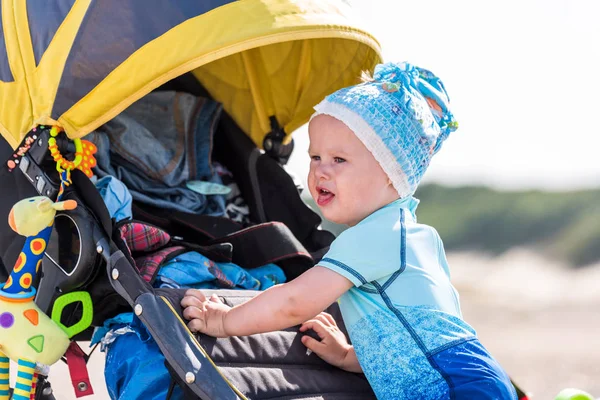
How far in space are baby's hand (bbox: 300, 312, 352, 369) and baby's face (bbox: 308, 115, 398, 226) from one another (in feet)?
1.11

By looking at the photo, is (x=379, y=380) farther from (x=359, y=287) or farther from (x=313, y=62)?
(x=313, y=62)

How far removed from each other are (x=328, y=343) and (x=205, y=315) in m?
0.39

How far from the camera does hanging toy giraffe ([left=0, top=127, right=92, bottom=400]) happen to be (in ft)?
6.12

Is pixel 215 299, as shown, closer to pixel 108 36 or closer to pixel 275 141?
pixel 108 36

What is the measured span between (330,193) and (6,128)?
0.94 meters

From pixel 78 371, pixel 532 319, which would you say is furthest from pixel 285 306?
pixel 532 319

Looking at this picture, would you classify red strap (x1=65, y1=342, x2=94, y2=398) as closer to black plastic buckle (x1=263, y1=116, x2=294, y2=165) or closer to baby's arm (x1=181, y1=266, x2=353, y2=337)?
baby's arm (x1=181, y1=266, x2=353, y2=337)

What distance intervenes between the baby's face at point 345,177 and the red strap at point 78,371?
76 centimetres

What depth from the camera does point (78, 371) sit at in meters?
1.98

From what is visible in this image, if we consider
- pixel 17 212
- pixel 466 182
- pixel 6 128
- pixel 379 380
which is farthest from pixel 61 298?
pixel 466 182

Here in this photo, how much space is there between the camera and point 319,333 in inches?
81.0

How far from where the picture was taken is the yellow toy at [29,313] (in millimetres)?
1865

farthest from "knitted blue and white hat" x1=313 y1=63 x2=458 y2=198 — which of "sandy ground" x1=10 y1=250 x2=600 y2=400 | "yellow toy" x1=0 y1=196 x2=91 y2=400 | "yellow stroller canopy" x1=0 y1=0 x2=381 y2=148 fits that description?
"sandy ground" x1=10 y1=250 x2=600 y2=400

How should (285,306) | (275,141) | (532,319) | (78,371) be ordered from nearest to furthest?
(285,306), (78,371), (275,141), (532,319)
